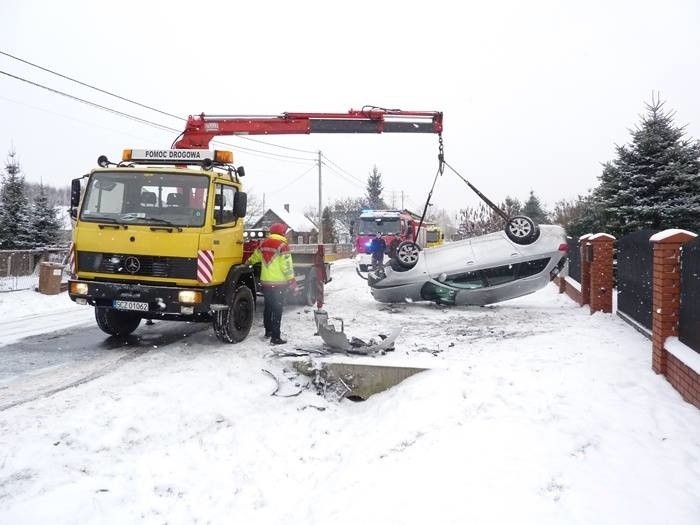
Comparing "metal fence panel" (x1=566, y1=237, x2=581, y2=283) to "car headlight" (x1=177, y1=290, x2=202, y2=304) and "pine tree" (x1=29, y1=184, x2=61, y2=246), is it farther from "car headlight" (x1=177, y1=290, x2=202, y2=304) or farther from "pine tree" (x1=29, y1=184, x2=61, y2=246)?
"pine tree" (x1=29, y1=184, x2=61, y2=246)

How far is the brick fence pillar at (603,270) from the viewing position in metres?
9.12

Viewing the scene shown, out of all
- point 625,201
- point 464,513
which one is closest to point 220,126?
point 464,513

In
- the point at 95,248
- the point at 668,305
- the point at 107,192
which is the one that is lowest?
the point at 668,305

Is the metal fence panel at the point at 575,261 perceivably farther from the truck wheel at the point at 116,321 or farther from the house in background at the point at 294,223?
the house in background at the point at 294,223

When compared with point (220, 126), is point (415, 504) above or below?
below

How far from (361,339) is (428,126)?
5.24m

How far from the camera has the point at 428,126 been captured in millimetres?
10273

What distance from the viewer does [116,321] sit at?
25.9ft

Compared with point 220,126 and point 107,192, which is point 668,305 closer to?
point 107,192

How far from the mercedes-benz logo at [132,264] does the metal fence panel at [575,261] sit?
371 inches

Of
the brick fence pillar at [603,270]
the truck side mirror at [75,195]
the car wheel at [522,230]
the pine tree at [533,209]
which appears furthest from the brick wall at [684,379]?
the pine tree at [533,209]

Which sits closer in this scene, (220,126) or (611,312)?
(611,312)

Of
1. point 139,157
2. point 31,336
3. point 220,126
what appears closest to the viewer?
point 139,157

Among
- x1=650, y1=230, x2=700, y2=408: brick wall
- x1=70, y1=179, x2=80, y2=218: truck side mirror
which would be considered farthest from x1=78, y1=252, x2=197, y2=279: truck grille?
x1=650, y1=230, x2=700, y2=408: brick wall
